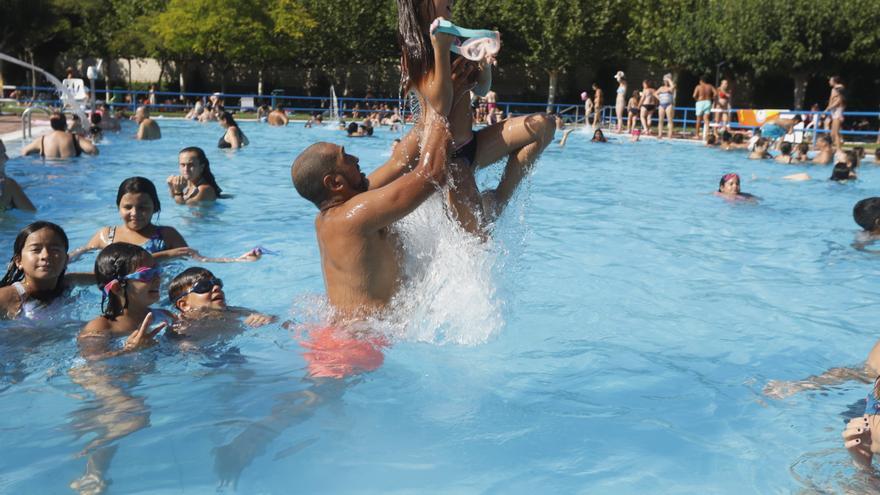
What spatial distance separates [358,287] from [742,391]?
2143 mm

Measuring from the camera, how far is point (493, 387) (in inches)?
169

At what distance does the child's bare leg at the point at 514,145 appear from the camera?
14.4 ft

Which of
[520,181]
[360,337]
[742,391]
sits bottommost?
[742,391]

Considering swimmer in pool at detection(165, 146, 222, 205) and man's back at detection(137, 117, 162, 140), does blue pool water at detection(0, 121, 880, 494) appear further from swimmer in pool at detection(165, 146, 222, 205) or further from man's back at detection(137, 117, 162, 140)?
man's back at detection(137, 117, 162, 140)

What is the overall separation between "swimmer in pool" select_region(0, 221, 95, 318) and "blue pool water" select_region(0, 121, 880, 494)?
13cm

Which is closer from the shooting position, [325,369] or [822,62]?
[325,369]

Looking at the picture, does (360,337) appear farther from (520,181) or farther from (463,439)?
(520,181)

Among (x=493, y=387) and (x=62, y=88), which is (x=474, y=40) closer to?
(x=493, y=387)

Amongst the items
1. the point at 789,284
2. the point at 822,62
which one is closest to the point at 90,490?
the point at 789,284

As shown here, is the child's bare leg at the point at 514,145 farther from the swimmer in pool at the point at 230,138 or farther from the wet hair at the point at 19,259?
the swimmer in pool at the point at 230,138

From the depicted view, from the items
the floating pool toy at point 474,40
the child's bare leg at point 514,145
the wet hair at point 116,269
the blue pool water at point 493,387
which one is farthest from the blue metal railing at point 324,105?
the floating pool toy at point 474,40

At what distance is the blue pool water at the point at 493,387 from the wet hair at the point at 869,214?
0.42 meters

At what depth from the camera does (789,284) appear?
7.10 m

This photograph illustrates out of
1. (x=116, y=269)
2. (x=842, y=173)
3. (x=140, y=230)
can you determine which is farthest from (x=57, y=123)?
(x=842, y=173)
